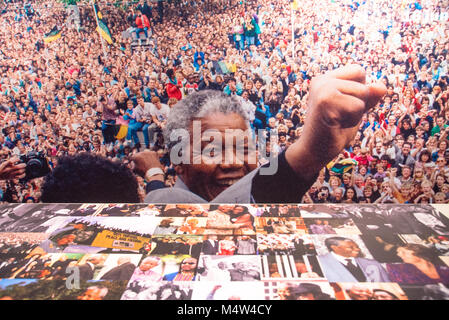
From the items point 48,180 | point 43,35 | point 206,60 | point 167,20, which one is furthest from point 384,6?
point 48,180

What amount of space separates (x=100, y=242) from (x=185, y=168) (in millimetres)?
881

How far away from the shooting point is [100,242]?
2268 millimetres

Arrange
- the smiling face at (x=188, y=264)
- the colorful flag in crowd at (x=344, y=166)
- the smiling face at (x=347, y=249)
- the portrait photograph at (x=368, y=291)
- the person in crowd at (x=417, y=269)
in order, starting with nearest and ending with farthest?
the portrait photograph at (x=368, y=291)
the person in crowd at (x=417, y=269)
the smiling face at (x=188, y=264)
the smiling face at (x=347, y=249)
the colorful flag in crowd at (x=344, y=166)

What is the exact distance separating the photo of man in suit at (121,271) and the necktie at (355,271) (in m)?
1.39

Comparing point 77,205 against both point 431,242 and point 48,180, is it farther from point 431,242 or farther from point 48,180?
point 431,242

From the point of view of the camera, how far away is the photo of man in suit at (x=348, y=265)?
1842 mm

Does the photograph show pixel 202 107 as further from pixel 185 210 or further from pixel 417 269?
pixel 417 269

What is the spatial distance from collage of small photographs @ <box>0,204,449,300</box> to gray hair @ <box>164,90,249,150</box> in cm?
77

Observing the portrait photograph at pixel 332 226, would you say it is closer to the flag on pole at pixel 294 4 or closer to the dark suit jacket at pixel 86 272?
the dark suit jacket at pixel 86 272

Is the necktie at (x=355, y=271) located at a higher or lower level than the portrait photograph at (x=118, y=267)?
higher

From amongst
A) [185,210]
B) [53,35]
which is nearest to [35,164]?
[53,35]

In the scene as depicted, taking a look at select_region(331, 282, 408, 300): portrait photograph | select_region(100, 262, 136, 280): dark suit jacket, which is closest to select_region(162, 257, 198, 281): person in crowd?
select_region(100, 262, 136, 280): dark suit jacket

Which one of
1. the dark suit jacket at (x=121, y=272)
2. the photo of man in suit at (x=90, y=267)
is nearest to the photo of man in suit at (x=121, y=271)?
the dark suit jacket at (x=121, y=272)

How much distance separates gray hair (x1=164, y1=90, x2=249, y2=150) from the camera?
2.55m
